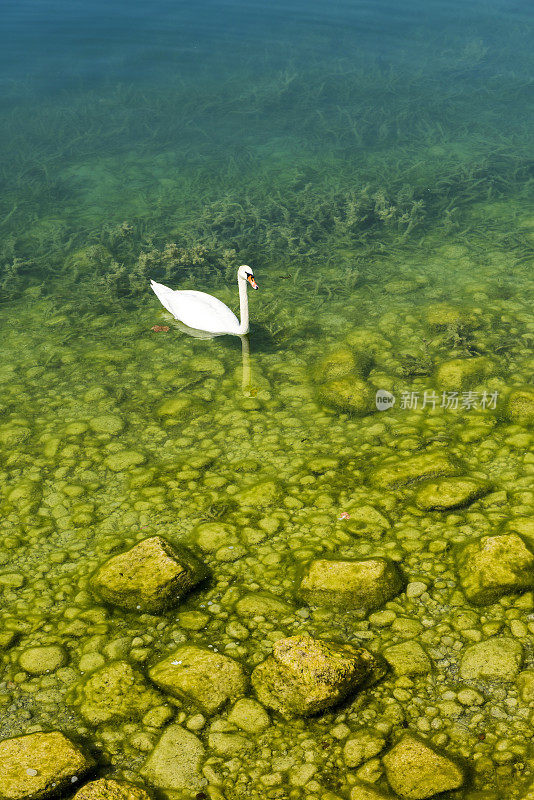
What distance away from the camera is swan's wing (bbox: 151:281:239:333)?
502 cm

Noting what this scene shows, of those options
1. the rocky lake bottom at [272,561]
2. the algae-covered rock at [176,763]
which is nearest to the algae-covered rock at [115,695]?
the rocky lake bottom at [272,561]

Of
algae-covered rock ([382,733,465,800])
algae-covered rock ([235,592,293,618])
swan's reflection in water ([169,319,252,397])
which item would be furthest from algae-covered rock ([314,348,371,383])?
algae-covered rock ([382,733,465,800])

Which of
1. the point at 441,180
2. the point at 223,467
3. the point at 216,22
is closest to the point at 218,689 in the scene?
the point at 223,467

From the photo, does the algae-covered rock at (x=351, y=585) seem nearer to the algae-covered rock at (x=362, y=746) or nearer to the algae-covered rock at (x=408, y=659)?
the algae-covered rock at (x=408, y=659)

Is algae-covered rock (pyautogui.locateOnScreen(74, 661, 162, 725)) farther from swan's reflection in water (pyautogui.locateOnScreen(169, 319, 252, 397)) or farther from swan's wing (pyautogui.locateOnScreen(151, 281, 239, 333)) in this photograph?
swan's wing (pyautogui.locateOnScreen(151, 281, 239, 333))

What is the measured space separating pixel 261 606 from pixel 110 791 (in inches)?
38.0

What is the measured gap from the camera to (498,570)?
277cm

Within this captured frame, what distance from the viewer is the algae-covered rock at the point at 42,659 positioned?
2.61 metres

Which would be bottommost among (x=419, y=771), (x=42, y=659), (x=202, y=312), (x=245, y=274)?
(x=42, y=659)

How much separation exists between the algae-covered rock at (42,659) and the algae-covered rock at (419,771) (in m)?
1.31

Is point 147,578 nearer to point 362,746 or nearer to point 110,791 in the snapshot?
point 110,791

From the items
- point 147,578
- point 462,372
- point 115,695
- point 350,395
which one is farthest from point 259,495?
point 462,372

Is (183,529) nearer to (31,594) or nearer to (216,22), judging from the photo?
(31,594)

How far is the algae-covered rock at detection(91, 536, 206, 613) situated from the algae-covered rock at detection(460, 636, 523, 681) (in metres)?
1.17
